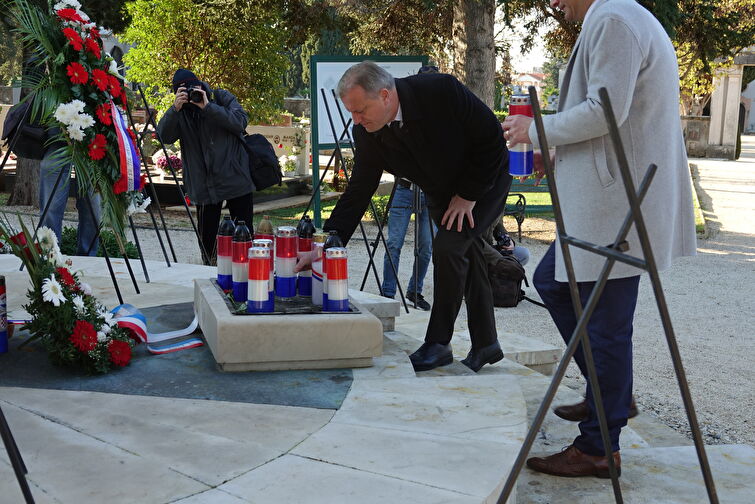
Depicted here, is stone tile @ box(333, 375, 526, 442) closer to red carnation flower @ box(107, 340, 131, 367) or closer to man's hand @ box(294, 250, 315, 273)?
man's hand @ box(294, 250, 315, 273)

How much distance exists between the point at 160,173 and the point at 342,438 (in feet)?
36.9

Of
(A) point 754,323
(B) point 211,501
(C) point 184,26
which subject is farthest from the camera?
(C) point 184,26

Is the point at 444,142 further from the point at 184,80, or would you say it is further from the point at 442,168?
the point at 184,80

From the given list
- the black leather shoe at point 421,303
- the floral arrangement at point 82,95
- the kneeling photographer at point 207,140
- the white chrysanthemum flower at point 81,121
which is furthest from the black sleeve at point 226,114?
the white chrysanthemum flower at point 81,121

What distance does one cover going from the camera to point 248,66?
14922 mm

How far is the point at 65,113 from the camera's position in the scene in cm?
417

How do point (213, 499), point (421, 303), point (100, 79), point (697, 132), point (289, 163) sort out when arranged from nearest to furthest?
point (213, 499) < point (100, 79) < point (421, 303) < point (289, 163) < point (697, 132)

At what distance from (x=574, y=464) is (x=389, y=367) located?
0.99 metres

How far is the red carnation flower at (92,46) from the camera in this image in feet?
14.1

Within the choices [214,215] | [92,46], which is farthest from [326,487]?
[214,215]

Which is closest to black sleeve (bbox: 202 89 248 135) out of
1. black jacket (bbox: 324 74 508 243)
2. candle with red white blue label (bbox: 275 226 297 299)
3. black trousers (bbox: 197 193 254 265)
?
black trousers (bbox: 197 193 254 265)

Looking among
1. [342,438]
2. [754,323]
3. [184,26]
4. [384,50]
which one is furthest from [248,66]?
[342,438]

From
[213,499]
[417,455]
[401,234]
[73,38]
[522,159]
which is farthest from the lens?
[401,234]

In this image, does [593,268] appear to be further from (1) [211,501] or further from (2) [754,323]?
(2) [754,323]
